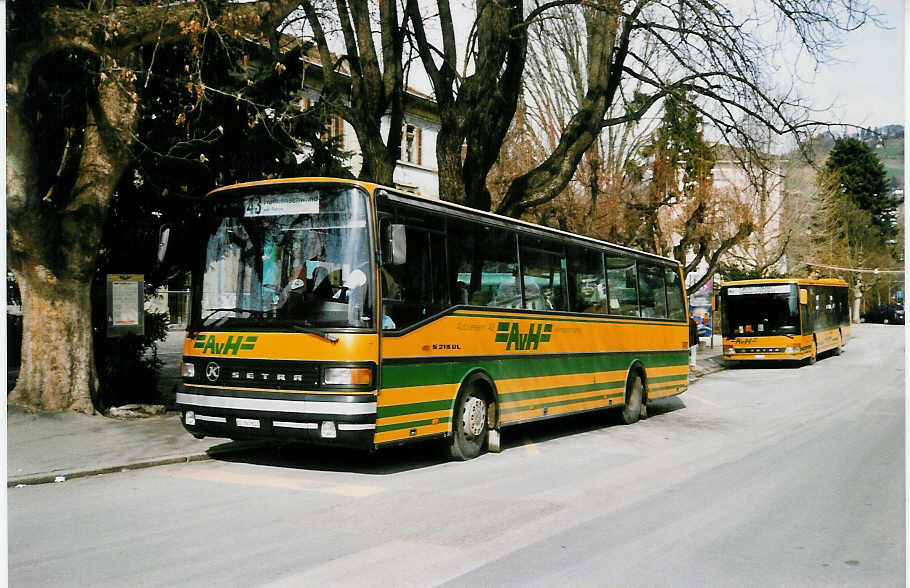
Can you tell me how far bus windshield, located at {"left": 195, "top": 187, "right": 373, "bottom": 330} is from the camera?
30.0 feet

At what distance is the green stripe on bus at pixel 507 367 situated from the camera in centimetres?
957

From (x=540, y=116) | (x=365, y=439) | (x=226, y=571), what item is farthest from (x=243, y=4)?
(x=540, y=116)

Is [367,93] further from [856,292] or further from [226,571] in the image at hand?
[856,292]

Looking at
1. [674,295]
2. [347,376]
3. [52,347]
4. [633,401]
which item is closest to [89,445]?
[52,347]

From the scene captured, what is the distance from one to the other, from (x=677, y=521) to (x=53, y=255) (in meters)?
9.21

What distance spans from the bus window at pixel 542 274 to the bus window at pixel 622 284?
1.93 m

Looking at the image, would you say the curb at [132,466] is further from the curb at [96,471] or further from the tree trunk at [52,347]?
the tree trunk at [52,347]

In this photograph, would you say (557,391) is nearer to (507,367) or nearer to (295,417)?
(507,367)

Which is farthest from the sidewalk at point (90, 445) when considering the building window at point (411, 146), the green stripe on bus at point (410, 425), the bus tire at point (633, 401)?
the building window at point (411, 146)

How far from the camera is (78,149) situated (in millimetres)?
14102

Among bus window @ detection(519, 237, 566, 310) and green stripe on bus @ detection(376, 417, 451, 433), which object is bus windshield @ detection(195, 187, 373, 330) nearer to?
green stripe on bus @ detection(376, 417, 451, 433)

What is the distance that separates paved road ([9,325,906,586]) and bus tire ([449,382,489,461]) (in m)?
0.19

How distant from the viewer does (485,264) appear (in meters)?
11.3

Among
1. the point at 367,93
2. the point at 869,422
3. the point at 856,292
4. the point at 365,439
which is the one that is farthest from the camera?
the point at 856,292
